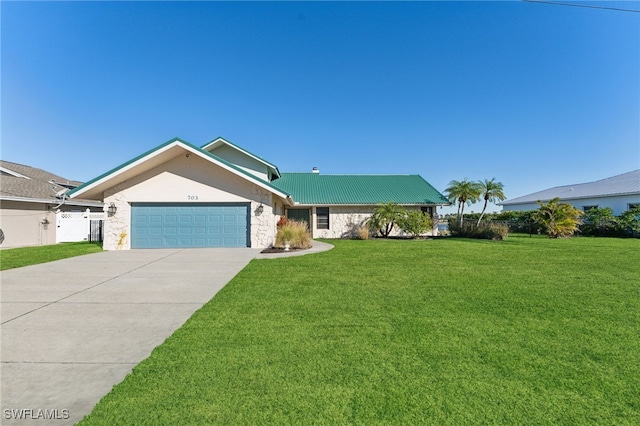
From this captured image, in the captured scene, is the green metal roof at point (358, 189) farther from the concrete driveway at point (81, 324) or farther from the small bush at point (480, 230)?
the concrete driveway at point (81, 324)

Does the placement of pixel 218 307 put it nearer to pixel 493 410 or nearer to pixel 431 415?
pixel 431 415

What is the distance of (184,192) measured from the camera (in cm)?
1395

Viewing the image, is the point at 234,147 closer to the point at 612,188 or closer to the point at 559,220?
the point at 559,220

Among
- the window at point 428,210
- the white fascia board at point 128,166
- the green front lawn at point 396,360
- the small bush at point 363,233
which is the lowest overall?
the green front lawn at point 396,360

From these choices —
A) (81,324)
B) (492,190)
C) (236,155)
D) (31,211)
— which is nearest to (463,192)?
(492,190)

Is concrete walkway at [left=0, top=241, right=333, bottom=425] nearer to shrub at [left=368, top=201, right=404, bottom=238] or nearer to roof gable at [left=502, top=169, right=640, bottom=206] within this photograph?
shrub at [left=368, top=201, right=404, bottom=238]

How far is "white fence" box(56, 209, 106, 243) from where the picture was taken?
1811cm

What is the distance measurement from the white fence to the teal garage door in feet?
21.9

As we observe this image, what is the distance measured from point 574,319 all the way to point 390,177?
21.1 m

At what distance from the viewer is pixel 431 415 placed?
2.41 m

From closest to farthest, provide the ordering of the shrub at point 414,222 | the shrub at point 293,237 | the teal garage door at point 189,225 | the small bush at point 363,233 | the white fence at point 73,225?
the shrub at point 293,237, the teal garage door at point 189,225, the white fence at point 73,225, the small bush at point 363,233, the shrub at point 414,222

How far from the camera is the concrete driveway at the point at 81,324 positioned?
9.12 feet

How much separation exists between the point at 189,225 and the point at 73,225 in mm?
10693

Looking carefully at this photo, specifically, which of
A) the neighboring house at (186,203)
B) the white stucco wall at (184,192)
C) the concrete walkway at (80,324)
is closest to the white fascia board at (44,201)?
the neighboring house at (186,203)
